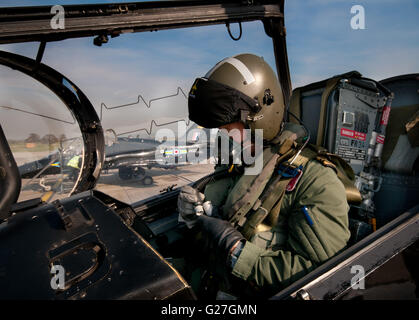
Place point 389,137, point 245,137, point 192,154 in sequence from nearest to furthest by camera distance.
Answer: point 245,137, point 389,137, point 192,154

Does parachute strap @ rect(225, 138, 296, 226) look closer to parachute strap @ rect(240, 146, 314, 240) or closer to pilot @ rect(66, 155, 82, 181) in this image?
parachute strap @ rect(240, 146, 314, 240)

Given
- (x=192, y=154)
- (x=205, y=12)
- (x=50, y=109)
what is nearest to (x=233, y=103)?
(x=205, y=12)

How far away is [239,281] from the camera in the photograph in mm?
1163

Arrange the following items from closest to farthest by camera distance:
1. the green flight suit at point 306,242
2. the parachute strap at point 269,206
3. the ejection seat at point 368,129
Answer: the green flight suit at point 306,242 < the parachute strap at point 269,206 < the ejection seat at point 368,129

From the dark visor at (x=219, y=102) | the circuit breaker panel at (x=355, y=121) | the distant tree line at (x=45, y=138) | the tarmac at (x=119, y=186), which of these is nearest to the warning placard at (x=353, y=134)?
the circuit breaker panel at (x=355, y=121)

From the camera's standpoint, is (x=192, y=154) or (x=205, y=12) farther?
(x=192, y=154)

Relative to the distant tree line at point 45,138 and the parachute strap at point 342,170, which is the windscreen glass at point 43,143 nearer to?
the distant tree line at point 45,138

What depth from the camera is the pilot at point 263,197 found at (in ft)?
3.33

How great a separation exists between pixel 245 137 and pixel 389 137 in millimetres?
1162

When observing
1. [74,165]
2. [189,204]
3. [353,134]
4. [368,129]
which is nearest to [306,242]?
[189,204]

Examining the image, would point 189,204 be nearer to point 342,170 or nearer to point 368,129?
point 342,170

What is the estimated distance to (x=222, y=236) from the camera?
1119 mm

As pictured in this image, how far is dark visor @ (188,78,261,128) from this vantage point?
133 centimetres
